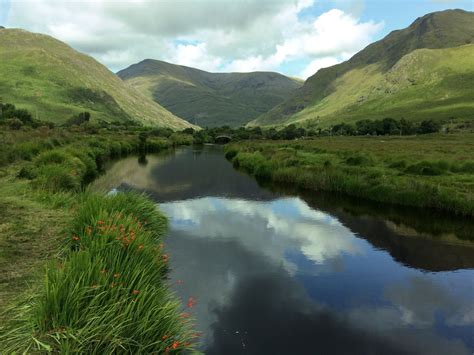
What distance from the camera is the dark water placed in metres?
16.0

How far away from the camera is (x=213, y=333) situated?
15.8m

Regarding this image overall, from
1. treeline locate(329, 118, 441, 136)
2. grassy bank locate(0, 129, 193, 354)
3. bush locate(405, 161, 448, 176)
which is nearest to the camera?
grassy bank locate(0, 129, 193, 354)

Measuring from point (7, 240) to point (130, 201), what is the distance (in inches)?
333

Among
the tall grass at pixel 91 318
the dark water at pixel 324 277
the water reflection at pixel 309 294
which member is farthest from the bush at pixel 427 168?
the tall grass at pixel 91 318

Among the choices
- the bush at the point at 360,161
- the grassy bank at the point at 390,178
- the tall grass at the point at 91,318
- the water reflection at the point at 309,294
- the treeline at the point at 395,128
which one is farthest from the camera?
the treeline at the point at 395,128

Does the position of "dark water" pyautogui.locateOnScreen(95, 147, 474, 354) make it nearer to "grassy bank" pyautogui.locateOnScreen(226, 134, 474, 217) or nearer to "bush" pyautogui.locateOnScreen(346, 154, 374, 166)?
"grassy bank" pyautogui.locateOnScreen(226, 134, 474, 217)

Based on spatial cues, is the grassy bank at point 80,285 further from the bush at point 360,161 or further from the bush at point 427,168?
the bush at point 360,161

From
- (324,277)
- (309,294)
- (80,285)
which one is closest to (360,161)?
(324,277)

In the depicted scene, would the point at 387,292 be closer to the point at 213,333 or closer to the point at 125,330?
the point at 213,333

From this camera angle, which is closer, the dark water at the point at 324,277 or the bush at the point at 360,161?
the dark water at the point at 324,277

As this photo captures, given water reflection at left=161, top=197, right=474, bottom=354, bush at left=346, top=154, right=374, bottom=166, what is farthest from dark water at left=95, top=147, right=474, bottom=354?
bush at left=346, top=154, right=374, bottom=166

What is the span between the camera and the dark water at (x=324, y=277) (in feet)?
52.5

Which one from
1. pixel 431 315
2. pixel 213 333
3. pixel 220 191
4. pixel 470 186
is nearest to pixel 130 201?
pixel 213 333

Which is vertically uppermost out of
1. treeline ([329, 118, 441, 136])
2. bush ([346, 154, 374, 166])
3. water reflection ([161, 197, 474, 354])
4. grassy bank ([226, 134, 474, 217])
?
treeline ([329, 118, 441, 136])
